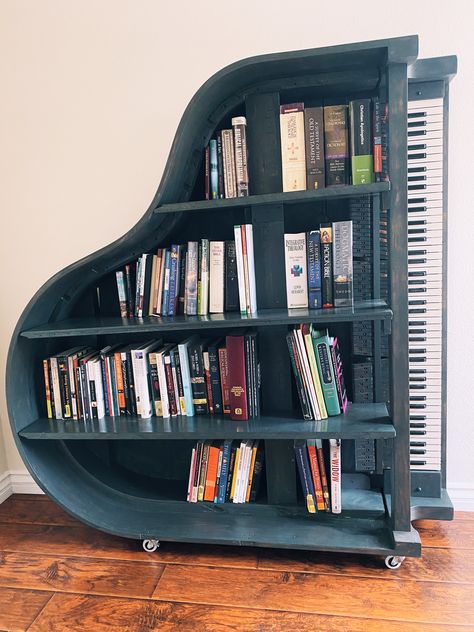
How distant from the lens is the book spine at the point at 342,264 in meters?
1.42

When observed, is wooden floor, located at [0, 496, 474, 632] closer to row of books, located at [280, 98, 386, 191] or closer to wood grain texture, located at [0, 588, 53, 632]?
wood grain texture, located at [0, 588, 53, 632]

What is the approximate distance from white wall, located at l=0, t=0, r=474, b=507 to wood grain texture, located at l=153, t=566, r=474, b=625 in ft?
1.71

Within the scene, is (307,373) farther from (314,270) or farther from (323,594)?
(323,594)

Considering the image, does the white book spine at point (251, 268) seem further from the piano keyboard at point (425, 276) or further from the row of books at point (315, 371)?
the piano keyboard at point (425, 276)

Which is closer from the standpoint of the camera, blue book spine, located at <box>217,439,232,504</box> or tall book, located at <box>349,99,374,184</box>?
tall book, located at <box>349,99,374,184</box>

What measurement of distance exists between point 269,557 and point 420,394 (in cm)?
74

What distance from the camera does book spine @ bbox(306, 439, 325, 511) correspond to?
1.54 m

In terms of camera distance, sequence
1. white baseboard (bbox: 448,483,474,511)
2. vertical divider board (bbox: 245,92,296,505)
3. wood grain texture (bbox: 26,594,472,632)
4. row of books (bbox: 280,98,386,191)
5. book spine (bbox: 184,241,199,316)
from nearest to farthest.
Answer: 1. wood grain texture (bbox: 26,594,472,632)
2. row of books (bbox: 280,98,386,191)
3. vertical divider board (bbox: 245,92,296,505)
4. book spine (bbox: 184,241,199,316)
5. white baseboard (bbox: 448,483,474,511)

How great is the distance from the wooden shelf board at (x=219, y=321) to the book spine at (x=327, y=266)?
54mm

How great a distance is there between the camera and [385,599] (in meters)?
1.32

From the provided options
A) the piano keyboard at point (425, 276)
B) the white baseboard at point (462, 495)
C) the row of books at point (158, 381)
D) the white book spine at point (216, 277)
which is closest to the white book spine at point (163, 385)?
the row of books at point (158, 381)

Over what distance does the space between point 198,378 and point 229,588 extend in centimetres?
65

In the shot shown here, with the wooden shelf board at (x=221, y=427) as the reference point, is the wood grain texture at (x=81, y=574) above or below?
below

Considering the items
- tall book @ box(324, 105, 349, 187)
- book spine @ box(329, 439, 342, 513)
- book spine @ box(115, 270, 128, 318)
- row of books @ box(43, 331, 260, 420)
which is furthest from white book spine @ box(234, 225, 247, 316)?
book spine @ box(329, 439, 342, 513)
